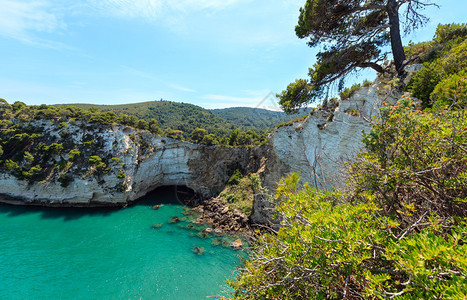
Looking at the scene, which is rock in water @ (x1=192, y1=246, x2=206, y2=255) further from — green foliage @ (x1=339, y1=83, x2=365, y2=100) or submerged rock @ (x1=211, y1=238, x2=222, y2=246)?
green foliage @ (x1=339, y1=83, x2=365, y2=100)

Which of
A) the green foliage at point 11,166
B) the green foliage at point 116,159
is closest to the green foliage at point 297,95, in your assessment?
the green foliage at point 116,159

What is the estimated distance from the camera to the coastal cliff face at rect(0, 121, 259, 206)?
2017 cm

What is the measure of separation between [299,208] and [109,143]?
2681 centimetres

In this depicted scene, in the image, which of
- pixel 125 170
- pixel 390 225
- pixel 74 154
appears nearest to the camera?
pixel 390 225

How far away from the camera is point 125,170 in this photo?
72.2 feet

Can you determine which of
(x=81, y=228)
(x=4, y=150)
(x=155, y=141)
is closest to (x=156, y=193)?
(x=155, y=141)

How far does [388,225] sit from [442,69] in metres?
5.68

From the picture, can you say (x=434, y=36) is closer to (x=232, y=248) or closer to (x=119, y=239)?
(x=232, y=248)

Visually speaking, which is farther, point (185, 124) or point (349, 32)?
point (185, 124)

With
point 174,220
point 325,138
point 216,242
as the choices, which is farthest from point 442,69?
point 174,220

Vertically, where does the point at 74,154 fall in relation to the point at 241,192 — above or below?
above

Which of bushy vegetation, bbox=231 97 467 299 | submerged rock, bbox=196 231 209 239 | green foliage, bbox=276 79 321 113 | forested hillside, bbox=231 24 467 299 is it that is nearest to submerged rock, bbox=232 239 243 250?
submerged rock, bbox=196 231 209 239

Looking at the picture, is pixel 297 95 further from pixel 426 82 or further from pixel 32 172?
pixel 32 172

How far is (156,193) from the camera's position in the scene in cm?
2656
